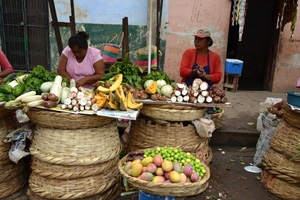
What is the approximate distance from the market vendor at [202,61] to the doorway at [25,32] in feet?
15.7

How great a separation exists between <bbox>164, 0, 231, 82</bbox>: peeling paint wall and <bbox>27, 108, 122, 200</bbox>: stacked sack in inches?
186

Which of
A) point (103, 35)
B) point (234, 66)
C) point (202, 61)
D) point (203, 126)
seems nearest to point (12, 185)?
point (203, 126)

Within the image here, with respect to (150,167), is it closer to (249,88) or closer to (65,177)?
(65,177)

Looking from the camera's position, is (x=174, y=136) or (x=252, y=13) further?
(x=252, y=13)

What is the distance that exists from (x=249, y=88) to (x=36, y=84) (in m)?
6.73

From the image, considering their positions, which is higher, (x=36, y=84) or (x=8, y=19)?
(x=8, y=19)

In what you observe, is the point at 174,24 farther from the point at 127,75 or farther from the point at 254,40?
the point at 254,40

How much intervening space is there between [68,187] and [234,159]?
99.6 inches

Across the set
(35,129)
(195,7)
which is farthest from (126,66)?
(195,7)

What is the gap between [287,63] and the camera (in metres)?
7.18

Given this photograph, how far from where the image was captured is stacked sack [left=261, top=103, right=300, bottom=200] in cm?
299

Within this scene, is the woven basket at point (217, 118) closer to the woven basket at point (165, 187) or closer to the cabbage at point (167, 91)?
the cabbage at point (167, 91)

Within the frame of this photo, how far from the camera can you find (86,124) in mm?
2580

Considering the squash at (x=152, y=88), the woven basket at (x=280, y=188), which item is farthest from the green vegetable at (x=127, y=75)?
the woven basket at (x=280, y=188)
